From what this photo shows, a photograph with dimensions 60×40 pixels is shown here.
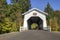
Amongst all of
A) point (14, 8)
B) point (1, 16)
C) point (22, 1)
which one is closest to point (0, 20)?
point (1, 16)

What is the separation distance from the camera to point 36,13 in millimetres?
37094

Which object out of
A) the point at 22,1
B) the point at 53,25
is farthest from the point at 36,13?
the point at 22,1

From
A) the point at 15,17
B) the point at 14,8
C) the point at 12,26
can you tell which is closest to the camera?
the point at 12,26

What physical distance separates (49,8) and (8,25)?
48.9m

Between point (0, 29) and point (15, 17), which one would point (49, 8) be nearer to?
point (15, 17)

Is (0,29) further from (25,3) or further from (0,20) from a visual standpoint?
(25,3)

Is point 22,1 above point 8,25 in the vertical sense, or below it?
above

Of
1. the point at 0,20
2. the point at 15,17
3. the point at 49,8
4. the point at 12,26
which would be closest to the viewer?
the point at 0,20

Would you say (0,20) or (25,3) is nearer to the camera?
(0,20)

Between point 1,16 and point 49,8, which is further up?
point 49,8

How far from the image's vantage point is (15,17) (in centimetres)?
4859

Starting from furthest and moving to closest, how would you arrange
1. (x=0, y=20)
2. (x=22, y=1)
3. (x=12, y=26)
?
1. (x=22, y=1)
2. (x=12, y=26)
3. (x=0, y=20)

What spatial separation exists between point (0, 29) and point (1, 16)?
2.40m

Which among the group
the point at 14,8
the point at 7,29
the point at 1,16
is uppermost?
the point at 14,8
